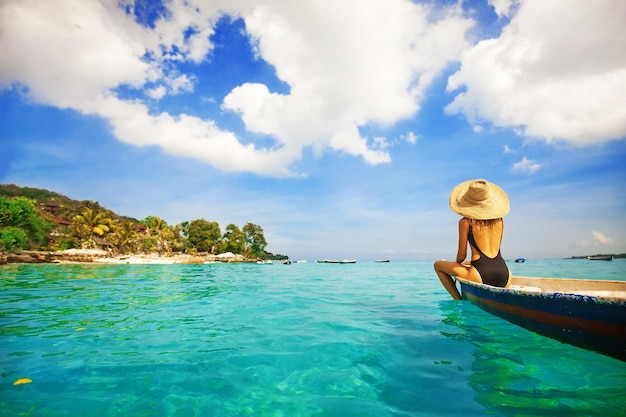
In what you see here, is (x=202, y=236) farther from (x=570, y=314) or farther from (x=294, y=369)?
(x=570, y=314)

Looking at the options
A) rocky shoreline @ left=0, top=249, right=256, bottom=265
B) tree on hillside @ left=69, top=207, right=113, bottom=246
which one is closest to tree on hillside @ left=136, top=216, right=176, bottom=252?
rocky shoreline @ left=0, top=249, right=256, bottom=265

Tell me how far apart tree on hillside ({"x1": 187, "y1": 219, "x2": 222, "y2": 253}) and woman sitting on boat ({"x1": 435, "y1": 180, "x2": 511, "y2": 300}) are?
72.7m

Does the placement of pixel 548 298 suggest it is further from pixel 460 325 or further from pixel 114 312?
pixel 114 312

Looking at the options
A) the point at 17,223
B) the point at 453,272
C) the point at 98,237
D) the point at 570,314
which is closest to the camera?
the point at 570,314

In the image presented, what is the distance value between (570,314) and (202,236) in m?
75.8

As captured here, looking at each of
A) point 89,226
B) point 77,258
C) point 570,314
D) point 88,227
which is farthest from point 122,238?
point 570,314

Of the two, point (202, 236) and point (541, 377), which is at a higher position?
point (202, 236)

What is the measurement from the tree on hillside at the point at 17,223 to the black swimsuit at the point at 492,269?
165 feet

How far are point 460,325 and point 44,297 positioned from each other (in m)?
11.5

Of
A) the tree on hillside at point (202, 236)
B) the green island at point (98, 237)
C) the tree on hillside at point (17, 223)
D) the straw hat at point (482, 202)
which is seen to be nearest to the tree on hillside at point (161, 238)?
the green island at point (98, 237)

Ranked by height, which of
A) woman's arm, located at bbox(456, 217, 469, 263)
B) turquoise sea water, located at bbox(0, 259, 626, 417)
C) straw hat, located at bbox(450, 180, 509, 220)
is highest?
straw hat, located at bbox(450, 180, 509, 220)

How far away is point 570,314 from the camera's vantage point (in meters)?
3.44

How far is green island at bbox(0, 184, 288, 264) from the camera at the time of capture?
36656mm

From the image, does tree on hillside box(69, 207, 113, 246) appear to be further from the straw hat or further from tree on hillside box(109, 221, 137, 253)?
the straw hat
